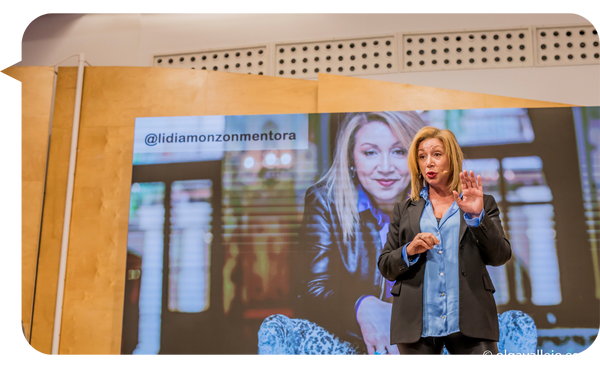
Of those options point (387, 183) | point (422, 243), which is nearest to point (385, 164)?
point (387, 183)

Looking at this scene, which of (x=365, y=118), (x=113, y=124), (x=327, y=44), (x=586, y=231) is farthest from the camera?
(x=327, y=44)

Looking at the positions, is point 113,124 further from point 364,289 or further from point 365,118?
point 364,289

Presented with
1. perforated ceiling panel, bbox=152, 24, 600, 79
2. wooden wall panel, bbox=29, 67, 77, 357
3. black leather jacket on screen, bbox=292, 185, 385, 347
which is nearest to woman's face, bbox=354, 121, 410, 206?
black leather jacket on screen, bbox=292, 185, 385, 347

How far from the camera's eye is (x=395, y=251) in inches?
85.2

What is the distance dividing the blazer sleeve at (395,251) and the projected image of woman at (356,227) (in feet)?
4.03

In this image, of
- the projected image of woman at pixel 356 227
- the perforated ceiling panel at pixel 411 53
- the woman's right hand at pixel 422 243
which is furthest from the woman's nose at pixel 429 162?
the perforated ceiling panel at pixel 411 53

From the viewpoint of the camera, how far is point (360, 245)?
11.8 feet

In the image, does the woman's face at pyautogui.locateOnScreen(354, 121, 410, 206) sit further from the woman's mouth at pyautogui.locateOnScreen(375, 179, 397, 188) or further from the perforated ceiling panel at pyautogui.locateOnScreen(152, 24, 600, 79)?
the perforated ceiling panel at pyautogui.locateOnScreen(152, 24, 600, 79)

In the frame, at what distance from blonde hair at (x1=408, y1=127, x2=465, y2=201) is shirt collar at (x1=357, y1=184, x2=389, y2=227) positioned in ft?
3.97

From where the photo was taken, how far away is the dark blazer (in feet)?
6.76

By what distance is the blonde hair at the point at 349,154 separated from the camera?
11.9 feet

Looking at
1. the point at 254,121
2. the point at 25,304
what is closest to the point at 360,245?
the point at 254,121

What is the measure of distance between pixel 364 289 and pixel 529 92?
89.2 inches

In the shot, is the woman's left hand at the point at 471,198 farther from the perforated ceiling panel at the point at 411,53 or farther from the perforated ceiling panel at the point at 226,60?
the perforated ceiling panel at the point at 226,60
